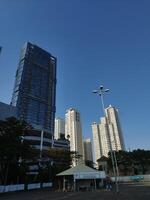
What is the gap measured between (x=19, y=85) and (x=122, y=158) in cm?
9630

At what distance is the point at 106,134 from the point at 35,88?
67846mm

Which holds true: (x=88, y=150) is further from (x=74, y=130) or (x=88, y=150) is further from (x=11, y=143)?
(x=11, y=143)

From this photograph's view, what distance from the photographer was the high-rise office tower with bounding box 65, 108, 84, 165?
488ft

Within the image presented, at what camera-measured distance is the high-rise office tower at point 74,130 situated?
14888 cm

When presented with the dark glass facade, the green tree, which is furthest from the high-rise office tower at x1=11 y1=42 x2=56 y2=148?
the green tree

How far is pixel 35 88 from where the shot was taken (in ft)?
523

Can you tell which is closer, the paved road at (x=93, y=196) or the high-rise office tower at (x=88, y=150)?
the paved road at (x=93, y=196)

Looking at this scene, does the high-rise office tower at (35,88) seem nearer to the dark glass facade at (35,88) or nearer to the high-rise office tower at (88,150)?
the dark glass facade at (35,88)

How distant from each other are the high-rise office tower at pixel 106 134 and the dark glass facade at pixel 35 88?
33.4 meters

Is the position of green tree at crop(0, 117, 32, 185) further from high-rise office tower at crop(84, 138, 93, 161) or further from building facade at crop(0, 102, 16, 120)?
high-rise office tower at crop(84, 138, 93, 161)

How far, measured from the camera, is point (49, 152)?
229 feet

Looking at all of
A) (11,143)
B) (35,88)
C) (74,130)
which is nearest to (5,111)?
(11,143)

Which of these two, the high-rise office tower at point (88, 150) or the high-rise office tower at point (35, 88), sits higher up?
the high-rise office tower at point (35, 88)

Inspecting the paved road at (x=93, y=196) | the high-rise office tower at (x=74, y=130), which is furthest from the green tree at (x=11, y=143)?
the high-rise office tower at (x=74, y=130)
